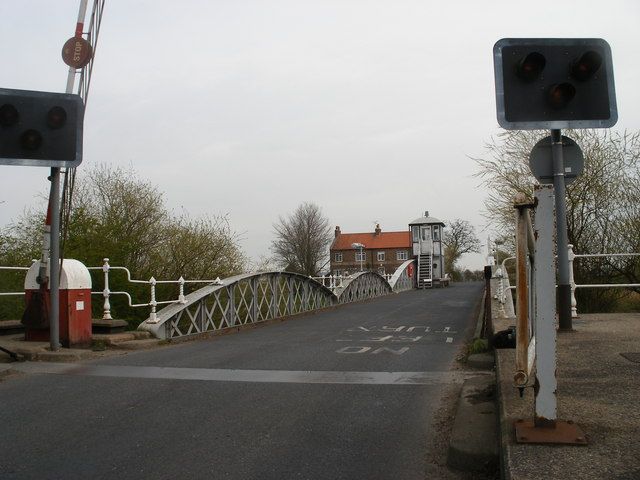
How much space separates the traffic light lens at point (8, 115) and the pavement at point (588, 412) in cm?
753

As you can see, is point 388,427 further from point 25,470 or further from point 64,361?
point 64,361

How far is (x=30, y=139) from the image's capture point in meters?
9.47

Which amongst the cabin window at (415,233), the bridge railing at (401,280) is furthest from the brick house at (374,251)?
the bridge railing at (401,280)

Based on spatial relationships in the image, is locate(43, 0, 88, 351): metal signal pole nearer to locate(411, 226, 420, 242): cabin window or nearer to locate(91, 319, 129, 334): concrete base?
locate(91, 319, 129, 334): concrete base

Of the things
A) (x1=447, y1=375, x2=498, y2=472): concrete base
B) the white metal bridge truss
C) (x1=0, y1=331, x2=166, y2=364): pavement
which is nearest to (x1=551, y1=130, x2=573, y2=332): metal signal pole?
(x1=447, y1=375, x2=498, y2=472): concrete base

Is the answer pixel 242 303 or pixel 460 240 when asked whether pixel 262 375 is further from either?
pixel 460 240

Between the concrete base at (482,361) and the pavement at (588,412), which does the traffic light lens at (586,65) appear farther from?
the concrete base at (482,361)

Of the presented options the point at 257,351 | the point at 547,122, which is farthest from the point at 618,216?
the point at 547,122

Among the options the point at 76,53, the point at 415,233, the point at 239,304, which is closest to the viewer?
the point at 76,53

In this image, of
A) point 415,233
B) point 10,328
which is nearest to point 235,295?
point 10,328

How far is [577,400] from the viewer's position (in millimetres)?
4855

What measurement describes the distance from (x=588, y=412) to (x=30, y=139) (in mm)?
8436

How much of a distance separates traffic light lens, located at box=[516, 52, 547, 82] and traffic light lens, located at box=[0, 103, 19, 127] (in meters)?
7.24

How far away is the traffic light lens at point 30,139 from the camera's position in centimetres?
943
